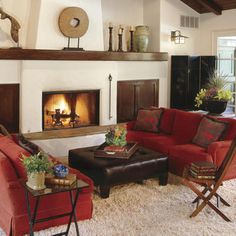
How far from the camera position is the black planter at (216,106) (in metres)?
6.77

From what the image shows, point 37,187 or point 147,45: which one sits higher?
point 147,45

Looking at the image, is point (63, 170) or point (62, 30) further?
point (62, 30)

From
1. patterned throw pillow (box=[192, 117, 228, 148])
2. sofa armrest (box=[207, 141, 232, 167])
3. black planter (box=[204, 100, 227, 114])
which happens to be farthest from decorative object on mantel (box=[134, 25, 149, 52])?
sofa armrest (box=[207, 141, 232, 167])

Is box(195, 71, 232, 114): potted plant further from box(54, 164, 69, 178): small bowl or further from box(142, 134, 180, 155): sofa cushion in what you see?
box(54, 164, 69, 178): small bowl

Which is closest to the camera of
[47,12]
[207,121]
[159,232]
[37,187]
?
[37,187]

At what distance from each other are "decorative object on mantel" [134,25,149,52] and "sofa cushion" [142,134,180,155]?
2.49 metres

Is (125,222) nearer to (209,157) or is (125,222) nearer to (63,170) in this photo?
(63,170)

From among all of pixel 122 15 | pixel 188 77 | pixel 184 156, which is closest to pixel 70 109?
pixel 122 15

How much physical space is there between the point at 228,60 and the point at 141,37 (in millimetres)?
2004

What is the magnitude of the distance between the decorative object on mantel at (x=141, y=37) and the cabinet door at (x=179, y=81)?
806 mm

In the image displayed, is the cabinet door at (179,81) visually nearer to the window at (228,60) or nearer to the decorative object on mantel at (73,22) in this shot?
the window at (228,60)

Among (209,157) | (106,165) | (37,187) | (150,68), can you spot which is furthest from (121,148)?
(150,68)

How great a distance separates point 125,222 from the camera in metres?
3.69

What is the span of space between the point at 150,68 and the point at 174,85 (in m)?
0.65
